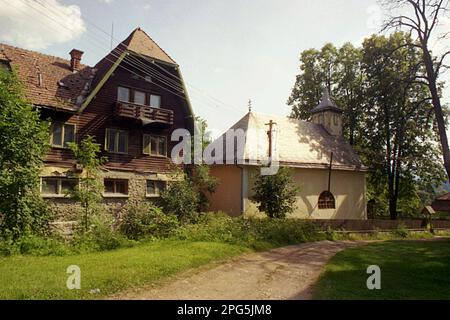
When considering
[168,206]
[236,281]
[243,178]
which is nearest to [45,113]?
[168,206]

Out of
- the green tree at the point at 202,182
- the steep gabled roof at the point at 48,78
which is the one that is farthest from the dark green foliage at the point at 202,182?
the steep gabled roof at the point at 48,78

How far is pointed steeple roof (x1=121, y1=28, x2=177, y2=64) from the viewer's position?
20.1 metres

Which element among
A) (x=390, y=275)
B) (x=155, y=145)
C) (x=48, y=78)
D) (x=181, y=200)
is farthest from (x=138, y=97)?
(x=390, y=275)

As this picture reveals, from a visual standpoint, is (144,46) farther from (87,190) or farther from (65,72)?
(87,190)

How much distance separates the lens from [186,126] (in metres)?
22.1

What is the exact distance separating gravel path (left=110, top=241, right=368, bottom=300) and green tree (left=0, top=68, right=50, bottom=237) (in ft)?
22.6

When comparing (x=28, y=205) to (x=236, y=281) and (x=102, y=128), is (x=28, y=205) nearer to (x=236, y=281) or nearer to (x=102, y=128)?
(x=102, y=128)

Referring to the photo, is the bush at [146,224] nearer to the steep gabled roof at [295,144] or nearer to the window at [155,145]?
the window at [155,145]

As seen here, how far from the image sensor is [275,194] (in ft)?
61.7

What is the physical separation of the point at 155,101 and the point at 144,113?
1.84 m

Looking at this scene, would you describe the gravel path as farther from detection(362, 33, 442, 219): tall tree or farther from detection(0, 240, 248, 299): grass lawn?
detection(362, 33, 442, 219): tall tree

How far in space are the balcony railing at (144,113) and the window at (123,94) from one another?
0.97 meters
